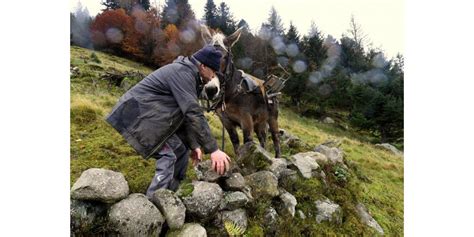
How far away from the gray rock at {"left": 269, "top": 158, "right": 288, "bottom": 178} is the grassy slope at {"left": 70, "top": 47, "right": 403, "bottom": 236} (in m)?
0.22

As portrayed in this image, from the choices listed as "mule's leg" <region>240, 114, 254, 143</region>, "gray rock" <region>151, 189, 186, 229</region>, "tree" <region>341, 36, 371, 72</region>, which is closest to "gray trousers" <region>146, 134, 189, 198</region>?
"gray rock" <region>151, 189, 186, 229</region>

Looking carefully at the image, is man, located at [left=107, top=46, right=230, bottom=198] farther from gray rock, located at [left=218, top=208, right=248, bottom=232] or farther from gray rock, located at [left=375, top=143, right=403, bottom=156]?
gray rock, located at [left=375, top=143, right=403, bottom=156]

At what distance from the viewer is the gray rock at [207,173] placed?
326cm

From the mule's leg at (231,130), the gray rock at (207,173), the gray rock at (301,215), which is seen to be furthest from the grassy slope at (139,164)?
the mule's leg at (231,130)

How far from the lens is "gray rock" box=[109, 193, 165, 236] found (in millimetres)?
2721

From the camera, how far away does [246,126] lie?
532 cm

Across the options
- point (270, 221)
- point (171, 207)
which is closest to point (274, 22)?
→ point (270, 221)

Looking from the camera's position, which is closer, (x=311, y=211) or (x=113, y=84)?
(x=311, y=211)

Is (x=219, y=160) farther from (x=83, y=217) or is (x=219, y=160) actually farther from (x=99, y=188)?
(x=83, y=217)

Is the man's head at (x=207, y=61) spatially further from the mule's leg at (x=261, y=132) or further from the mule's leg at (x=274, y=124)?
the mule's leg at (x=274, y=124)
